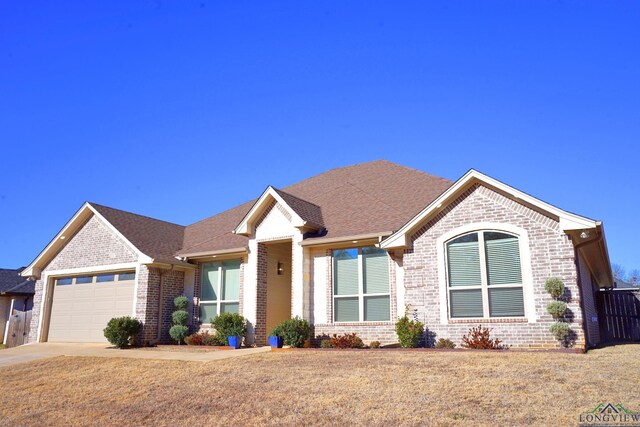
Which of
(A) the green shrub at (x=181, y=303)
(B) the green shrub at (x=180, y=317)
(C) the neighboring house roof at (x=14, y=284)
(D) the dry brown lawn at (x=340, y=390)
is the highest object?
(C) the neighboring house roof at (x=14, y=284)

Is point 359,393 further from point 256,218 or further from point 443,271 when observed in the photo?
point 256,218

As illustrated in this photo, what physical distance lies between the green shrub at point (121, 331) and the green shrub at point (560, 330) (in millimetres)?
13929

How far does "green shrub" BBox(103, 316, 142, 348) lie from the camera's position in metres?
18.2

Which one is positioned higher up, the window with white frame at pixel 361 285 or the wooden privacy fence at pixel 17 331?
the window with white frame at pixel 361 285

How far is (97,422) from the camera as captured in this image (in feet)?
27.2

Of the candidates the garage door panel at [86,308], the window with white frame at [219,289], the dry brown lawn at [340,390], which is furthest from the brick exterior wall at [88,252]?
the dry brown lawn at [340,390]

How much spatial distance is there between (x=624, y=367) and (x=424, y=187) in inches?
424

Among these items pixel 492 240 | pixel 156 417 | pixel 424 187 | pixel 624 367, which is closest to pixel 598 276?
pixel 424 187

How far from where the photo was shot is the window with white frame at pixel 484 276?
1374 centimetres

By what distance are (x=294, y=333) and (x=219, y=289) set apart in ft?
16.1

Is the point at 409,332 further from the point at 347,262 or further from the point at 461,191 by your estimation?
the point at 461,191

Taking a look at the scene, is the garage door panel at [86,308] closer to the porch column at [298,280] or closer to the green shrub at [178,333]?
the green shrub at [178,333]

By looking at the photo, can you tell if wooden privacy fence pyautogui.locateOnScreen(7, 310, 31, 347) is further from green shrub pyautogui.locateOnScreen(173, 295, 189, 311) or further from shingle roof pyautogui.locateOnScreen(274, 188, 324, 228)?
shingle roof pyautogui.locateOnScreen(274, 188, 324, 228)

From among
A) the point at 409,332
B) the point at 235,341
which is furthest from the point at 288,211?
the point at 409,332
